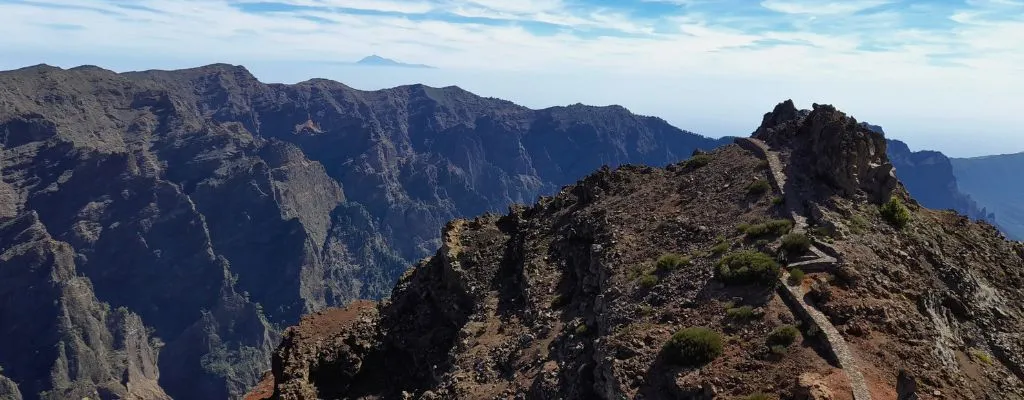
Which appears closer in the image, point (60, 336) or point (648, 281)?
point (648, 281)

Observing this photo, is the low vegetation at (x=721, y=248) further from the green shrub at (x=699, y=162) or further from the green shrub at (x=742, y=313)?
the green shrub at (x=699, y=162)

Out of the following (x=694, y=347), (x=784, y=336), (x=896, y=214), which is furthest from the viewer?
(x=896, y=214)

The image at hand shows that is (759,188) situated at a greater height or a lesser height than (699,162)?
lesser

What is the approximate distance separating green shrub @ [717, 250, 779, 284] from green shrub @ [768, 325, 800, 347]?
11.9ft

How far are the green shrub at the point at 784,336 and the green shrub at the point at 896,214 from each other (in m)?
14.2

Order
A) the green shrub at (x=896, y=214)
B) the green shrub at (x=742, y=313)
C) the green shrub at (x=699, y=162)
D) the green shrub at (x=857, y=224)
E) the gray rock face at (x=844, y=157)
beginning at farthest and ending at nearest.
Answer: the green shrub at (x=699, y=162)
the gray rock face at (x=844, y=157)
the green shrub at (x=896, y=214)
the green shrub at (x=857, y=224)
the green shrub at (x=742, y=313)

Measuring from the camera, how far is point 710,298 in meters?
27.1

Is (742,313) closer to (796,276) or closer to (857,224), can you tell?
(796,276)

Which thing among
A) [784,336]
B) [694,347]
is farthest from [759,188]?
[694,347]

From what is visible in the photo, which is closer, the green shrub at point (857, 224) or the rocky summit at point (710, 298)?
the rocky summit at point (710, 298)

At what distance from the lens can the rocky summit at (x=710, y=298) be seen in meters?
22.5

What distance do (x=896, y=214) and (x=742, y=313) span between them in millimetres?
13997

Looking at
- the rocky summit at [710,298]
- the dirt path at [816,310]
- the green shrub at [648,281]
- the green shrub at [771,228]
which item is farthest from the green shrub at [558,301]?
the dirt path at [816,310]

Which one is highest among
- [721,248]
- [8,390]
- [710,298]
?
[721,248]
